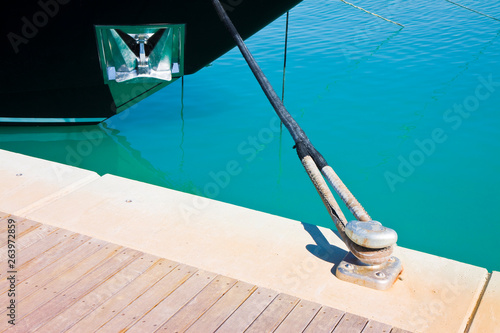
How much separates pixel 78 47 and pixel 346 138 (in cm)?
283

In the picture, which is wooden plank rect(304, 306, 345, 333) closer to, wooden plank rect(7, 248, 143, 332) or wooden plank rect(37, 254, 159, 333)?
wooden plank rect(37, 254, 159, 333)

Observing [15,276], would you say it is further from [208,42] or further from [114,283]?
[208,42]

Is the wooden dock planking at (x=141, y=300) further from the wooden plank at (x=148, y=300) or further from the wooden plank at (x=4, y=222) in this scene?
the wooden plank at (x=4, y=222)

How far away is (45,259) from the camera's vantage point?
2783 millimetres

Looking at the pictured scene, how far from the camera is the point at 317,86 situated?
742 cm

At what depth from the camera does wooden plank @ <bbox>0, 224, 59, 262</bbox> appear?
286 centimetres

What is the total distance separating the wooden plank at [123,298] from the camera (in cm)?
233

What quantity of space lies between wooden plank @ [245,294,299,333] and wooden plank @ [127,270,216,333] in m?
0.33

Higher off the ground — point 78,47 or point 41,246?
point 78,47

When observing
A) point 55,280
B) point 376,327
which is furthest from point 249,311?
point 55,280

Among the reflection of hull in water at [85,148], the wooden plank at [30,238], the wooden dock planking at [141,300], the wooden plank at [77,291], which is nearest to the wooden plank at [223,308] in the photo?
the wooden dock planking at [141,300]

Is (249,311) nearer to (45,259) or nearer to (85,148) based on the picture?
(45,259)

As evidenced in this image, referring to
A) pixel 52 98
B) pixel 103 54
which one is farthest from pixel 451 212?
pixel 52 98

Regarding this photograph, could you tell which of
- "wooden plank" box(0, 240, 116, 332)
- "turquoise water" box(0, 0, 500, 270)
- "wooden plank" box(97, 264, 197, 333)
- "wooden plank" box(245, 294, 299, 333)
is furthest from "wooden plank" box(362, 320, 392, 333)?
"turquoise water" box(0, 0, 500, 270)
